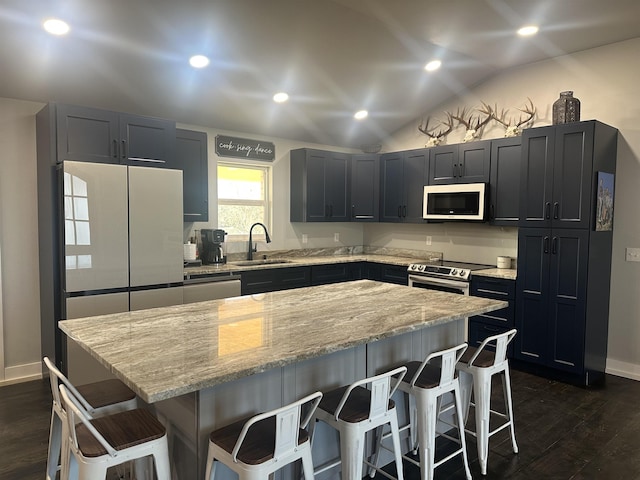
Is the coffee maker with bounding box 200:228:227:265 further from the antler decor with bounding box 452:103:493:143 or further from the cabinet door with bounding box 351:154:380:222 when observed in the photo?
the antler decor with bounding box 452:103:493:143

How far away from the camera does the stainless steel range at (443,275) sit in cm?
434

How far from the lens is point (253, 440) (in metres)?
1.59

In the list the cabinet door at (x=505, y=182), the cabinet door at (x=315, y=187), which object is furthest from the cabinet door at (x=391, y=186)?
the cabinet door at (x=505, y=182)

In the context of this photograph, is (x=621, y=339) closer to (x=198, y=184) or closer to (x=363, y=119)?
(x=363, y=119)

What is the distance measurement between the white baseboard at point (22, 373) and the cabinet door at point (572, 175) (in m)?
A: 4.63

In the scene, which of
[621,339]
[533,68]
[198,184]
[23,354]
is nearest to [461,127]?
[533,68]

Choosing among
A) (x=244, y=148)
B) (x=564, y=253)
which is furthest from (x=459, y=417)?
(x=244, y=148)

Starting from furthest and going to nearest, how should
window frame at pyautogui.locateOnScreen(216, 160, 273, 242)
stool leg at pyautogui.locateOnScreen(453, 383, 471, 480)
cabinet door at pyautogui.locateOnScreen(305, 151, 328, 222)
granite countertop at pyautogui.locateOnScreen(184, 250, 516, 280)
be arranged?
cabinet door at pyautogui.locateOnScreen(305, 151, 328, 222)
window frame at pyautogui.locateOnScreen(216, 160, 273, 242)
granite countertop at pyautogui.locateOnScreen(184, 250, 516, 280)
stool leg at pyautogui.locateOnScreen(453, 383, 471, 480)

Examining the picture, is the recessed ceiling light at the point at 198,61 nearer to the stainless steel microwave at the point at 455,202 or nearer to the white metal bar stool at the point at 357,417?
the stainless steel microwave at the point at 455,202

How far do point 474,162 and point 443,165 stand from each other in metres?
0.38

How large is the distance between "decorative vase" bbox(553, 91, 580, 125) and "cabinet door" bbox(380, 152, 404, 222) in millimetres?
1840

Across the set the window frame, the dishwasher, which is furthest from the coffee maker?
the dishwasher

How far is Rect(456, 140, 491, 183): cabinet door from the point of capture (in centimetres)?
450

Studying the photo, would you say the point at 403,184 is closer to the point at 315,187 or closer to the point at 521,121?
the point at 315,187
